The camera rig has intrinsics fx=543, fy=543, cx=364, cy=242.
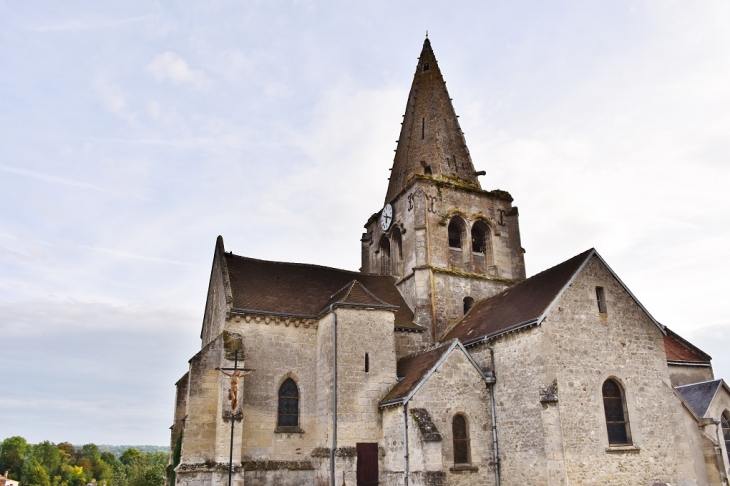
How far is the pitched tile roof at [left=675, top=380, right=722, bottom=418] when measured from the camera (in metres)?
18.5

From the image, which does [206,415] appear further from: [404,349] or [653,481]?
[653,481]

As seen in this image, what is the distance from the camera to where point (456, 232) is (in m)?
26.0

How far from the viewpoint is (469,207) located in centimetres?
2614

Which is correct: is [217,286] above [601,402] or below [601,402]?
above

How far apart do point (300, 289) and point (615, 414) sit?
12.2m

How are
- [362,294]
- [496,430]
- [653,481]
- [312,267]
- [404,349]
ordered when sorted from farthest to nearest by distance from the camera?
[312,267] < [404,349] < [362,294] < [496,430] < [653,481]

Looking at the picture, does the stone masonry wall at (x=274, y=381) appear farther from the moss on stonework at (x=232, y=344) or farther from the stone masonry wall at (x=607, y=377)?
the stone masonry wall at (x=607, y=377)

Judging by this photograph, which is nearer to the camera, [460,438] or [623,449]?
[623,449]

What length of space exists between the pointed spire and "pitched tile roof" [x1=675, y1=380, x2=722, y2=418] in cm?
1259

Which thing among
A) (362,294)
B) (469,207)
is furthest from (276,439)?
(469,207)

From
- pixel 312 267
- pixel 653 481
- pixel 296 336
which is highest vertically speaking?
pixel 312 267

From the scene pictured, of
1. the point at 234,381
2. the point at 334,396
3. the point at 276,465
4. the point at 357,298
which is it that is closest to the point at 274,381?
the point at 234,381

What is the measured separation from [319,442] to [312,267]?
26.9 feet

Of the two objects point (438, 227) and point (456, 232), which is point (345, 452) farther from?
point (456, 232)
